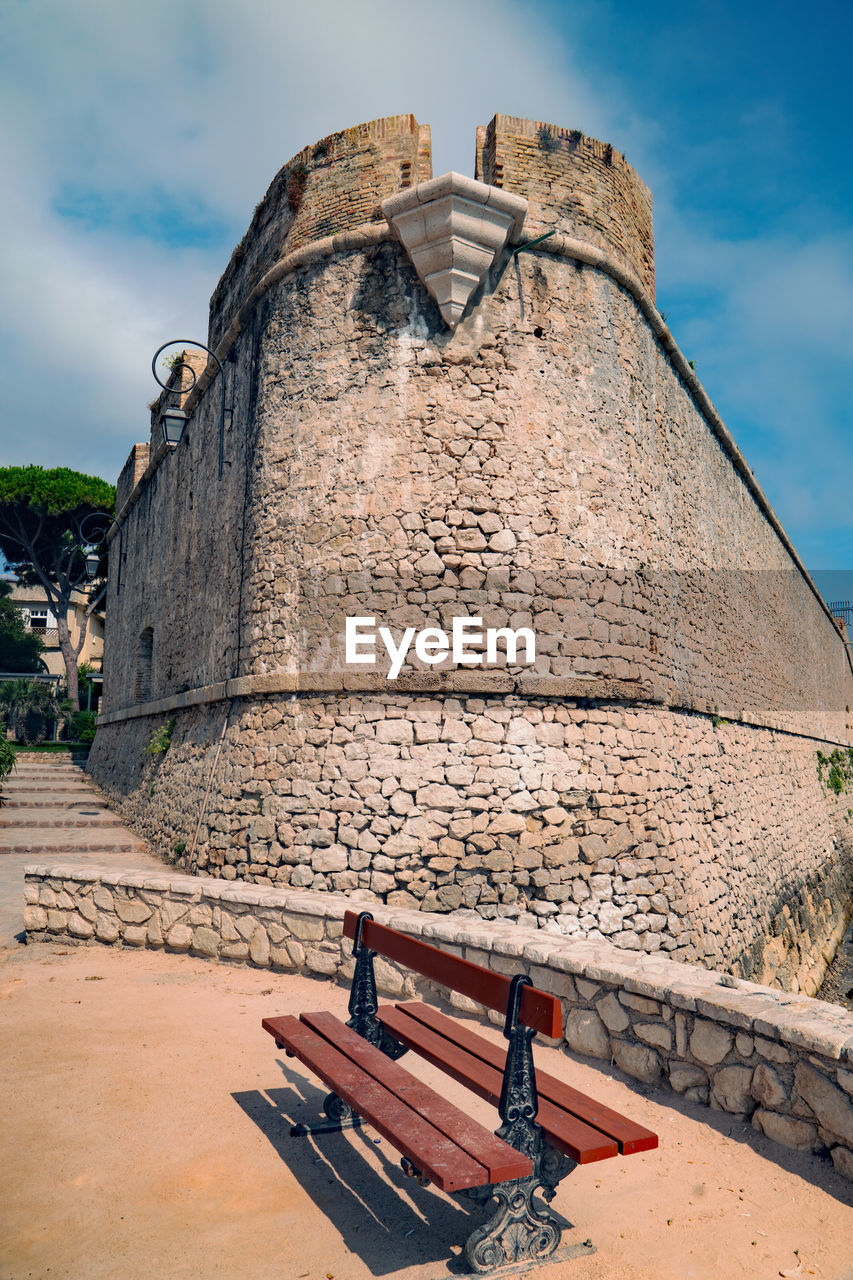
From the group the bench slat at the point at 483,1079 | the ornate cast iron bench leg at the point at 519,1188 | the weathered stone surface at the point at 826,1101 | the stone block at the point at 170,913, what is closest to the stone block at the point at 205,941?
the stone block at the point at 170,913

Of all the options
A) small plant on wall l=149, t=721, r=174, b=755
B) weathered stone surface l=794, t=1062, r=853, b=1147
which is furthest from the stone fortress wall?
weathered stone surface l=794, t=1062, r=853, b=1147

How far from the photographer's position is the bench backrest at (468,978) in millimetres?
2525

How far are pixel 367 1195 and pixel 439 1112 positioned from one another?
19.0 inches

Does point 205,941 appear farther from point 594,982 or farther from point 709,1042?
point 709,1042

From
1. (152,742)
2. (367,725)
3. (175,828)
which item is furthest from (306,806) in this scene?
(152,742)

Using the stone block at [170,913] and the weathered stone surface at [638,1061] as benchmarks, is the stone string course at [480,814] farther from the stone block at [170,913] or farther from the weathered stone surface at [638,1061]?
the weathered stone surface at [638,1061]

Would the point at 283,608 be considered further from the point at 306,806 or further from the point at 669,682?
the point at 669,682

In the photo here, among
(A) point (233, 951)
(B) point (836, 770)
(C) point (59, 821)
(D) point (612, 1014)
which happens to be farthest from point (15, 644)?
(D) point (612, 1014)

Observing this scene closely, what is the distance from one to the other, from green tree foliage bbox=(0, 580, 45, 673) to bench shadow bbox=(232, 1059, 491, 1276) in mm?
39407

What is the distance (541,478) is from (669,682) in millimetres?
2555

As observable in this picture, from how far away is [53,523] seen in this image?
3050 cm

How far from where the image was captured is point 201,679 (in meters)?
9.78

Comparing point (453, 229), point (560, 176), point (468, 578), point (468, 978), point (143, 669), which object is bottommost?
point (468, 978)

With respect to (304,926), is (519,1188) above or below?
below
